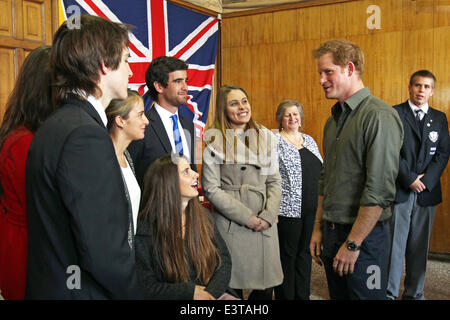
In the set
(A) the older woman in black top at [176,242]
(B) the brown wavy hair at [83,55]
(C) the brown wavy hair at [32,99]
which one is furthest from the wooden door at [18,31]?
(B) the brown wavy hair at [83,55]

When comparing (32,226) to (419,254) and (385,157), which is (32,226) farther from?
(419,254)

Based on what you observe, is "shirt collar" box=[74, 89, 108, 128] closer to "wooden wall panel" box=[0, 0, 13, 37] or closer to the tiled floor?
"wooden wall panel" box=[0, 0, 13, 37]

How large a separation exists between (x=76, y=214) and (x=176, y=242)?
2.62 ft

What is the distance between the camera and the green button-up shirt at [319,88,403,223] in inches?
61.9

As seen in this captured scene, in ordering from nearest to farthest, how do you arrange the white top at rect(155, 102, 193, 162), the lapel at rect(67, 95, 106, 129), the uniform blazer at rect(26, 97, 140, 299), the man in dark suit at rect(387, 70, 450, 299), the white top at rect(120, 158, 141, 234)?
the uniform blazer at rect(26, 97, 140, 299)
the lapel at rect(67, 95, 106, 129)
the white top at rect(120, 158, 141, 234)
the white top at rect(155, 102, 193, 162)
the man in dark suit at rect(387, 70, 450, 299)

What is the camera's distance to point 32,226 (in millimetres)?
1046

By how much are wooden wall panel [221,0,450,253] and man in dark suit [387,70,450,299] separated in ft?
3.92

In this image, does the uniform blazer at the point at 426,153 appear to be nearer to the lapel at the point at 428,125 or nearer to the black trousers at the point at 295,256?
the lapel at the point at 428,125

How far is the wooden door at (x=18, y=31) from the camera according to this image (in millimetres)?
3107

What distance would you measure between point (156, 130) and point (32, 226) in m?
1.45

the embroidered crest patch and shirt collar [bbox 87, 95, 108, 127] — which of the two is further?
the embroidered crest patch

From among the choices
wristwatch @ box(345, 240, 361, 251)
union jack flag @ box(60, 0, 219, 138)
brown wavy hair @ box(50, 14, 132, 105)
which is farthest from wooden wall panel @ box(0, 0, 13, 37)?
wristwatch @ box(345, 240, 361, 251)

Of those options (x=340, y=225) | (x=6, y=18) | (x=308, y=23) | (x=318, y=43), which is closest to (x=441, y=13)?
(x=318, y=43)

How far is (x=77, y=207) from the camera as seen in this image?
97 cm
